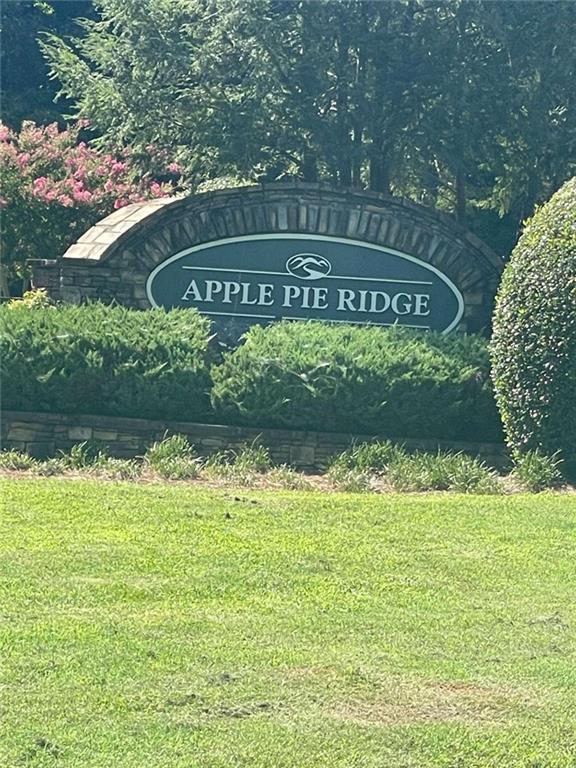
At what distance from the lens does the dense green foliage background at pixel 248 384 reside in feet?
32.9

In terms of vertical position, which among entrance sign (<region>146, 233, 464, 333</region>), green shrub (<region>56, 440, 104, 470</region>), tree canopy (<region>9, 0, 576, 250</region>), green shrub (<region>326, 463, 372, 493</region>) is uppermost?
tree canopy (<region>9, 0, 576, 250</region>)

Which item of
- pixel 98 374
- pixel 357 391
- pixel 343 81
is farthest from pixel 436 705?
pixel 343 81

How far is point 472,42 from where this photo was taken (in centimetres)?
1341

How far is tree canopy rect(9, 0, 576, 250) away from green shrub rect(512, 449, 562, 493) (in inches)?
211

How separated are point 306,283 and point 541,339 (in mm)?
3675

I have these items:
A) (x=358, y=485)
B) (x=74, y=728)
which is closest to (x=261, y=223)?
(x=358, y=485)

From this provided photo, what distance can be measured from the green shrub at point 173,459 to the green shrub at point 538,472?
96.8 inches

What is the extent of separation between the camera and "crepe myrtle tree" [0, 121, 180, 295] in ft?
56.0

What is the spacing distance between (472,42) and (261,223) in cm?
335

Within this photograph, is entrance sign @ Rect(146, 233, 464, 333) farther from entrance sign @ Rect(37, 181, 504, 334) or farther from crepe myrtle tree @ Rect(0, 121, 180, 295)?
crepe myrtle tree @ Rect(0, 121, 180, 295)

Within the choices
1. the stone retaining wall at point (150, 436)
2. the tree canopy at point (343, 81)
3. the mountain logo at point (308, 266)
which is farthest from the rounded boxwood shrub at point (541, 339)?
the tree canopy at point (343, 81)

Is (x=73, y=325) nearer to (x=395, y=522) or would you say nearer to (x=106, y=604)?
(x=395, y=522)

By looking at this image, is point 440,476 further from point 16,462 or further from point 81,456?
point 16,462

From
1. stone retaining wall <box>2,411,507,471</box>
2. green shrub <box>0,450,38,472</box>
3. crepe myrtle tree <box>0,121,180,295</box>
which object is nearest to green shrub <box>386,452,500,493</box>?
stone retaining wall <box>2,411,507,471</box>
